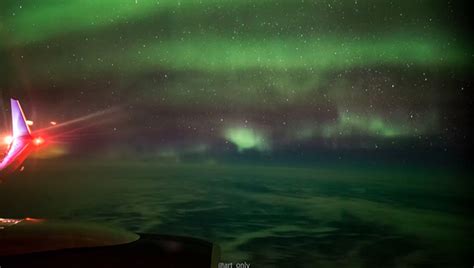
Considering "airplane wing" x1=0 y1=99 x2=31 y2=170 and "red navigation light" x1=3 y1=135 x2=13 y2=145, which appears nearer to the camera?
"airplane wing" x1=0 y1=99 x2=31 y2=170

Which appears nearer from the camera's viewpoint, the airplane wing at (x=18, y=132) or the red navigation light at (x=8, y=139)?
the airplane wing at (x=18, y=132)

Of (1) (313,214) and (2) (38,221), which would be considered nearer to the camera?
(2) (38,221)

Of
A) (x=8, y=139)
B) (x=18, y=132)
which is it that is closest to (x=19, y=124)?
(x=18, y=132)

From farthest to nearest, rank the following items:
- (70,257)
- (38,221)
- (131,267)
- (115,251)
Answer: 1. (38,221)
2. (115,251)
3. (70,257)
4. (131,267)

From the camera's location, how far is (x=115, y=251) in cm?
538

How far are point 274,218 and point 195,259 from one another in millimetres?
32166

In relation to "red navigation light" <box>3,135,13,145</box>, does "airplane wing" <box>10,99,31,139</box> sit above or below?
above

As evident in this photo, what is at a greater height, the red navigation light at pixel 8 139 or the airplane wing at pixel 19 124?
the airplane wing at pixel 19 124

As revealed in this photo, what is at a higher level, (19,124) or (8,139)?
(19,124)

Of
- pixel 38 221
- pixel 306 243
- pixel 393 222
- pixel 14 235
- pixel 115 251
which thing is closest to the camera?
pixel 115 251

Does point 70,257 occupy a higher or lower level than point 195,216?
higher

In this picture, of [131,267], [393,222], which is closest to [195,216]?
[393,222]

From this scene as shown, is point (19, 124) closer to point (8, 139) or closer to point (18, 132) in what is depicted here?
point (18, 132)

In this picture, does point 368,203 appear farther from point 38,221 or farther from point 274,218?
point 38,221
